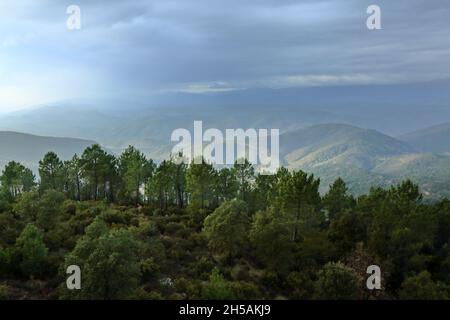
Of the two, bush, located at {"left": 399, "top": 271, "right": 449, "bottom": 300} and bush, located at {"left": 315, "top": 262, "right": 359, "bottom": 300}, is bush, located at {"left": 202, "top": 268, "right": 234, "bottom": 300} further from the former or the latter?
bush, located at {"left": 399, "top": 271, "right": 449, "bottom": 300}

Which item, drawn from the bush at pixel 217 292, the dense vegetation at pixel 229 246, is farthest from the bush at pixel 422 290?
the bush at pixel 217 292

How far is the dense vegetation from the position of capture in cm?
3497

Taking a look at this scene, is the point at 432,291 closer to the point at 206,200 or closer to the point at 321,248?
the point at 321,248

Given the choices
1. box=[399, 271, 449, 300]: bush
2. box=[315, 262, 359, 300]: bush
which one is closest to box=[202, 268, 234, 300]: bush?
box=[315, 262, 359, 300]: bush

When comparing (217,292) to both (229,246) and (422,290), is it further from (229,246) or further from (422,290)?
(422,290)

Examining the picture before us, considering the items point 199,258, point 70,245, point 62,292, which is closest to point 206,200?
point 199,258

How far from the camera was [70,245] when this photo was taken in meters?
48.1

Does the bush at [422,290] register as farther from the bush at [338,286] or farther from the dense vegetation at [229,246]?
the bush at [338,286]

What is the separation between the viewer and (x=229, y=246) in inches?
1909

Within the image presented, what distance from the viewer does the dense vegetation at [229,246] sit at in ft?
115

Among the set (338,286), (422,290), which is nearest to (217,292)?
(338,286)
